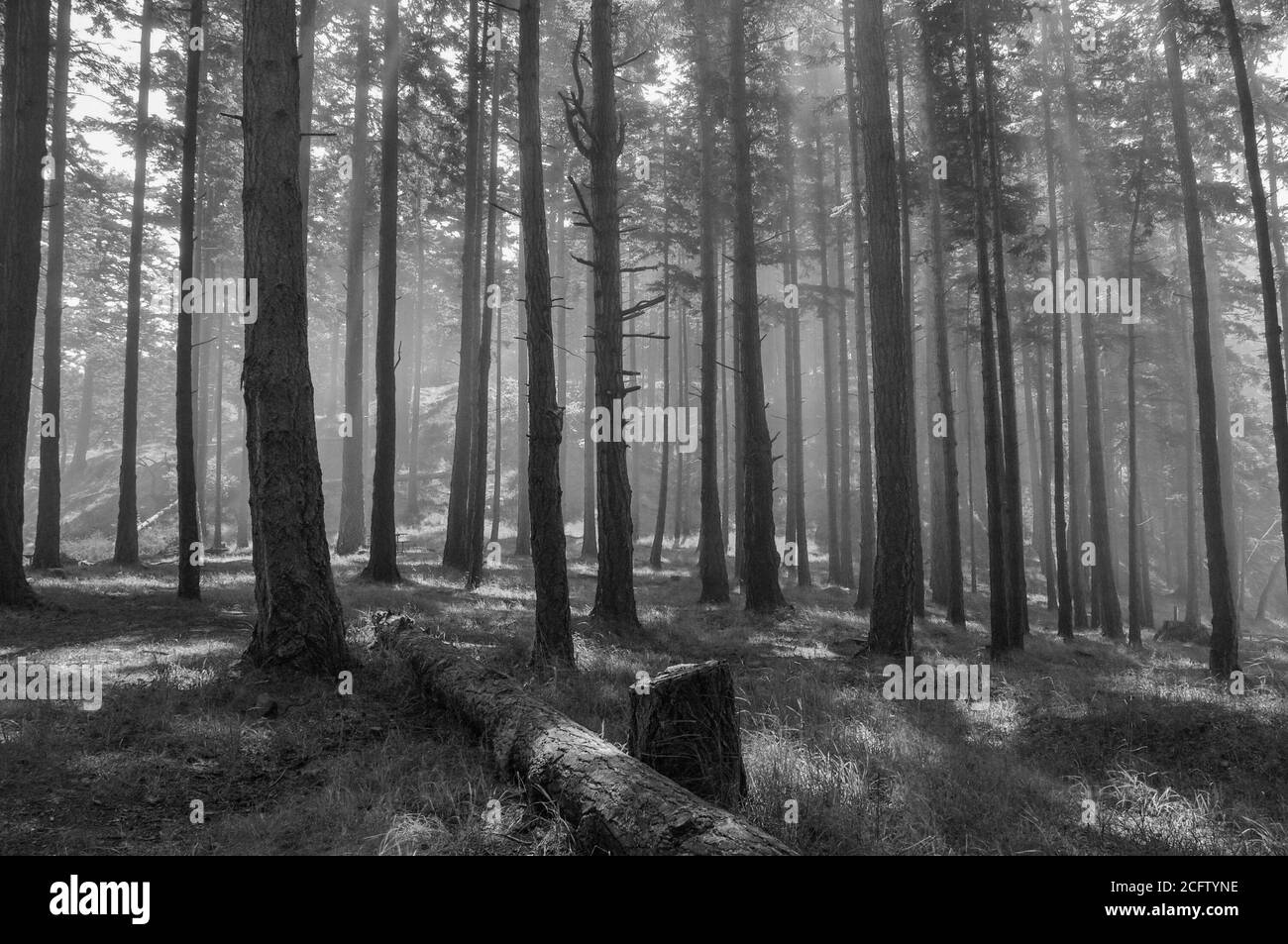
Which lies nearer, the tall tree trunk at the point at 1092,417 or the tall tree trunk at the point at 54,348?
the tall tree trunk at the point at 54,348

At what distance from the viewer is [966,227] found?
1570 cm

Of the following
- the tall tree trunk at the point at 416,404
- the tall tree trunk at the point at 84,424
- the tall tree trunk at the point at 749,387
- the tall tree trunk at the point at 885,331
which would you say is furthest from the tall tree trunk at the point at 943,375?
the tall tree trunk at the point at 84,424

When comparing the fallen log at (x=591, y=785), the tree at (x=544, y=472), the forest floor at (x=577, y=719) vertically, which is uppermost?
the tree at (x=544, y=472)

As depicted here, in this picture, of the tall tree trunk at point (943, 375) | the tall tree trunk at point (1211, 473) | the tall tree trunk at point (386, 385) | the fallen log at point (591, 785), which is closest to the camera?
the fallen log at point (591, 785)

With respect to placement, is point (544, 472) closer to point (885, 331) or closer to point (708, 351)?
point (885, 331)

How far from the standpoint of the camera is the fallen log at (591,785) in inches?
138

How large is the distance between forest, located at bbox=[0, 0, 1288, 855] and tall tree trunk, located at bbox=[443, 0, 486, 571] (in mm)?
150

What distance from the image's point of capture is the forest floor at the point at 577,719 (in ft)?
14.4

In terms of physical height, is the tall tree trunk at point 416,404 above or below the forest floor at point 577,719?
above

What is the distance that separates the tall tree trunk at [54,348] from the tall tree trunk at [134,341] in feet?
4.11

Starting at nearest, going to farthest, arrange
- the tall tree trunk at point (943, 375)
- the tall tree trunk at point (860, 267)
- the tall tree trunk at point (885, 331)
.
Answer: the tall tree trunk at point (885, 331) → the tall tree trunk at point (943, 375) → the tall tree trunk at point (860, 267)

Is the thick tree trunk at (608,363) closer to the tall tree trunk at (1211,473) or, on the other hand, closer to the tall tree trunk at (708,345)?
the tall tree trunk at (708,345)

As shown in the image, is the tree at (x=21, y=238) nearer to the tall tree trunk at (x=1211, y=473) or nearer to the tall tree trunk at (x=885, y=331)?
the tall tree trunk at (x=885, y=331)

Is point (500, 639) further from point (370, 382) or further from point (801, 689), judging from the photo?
point (370, 382)
